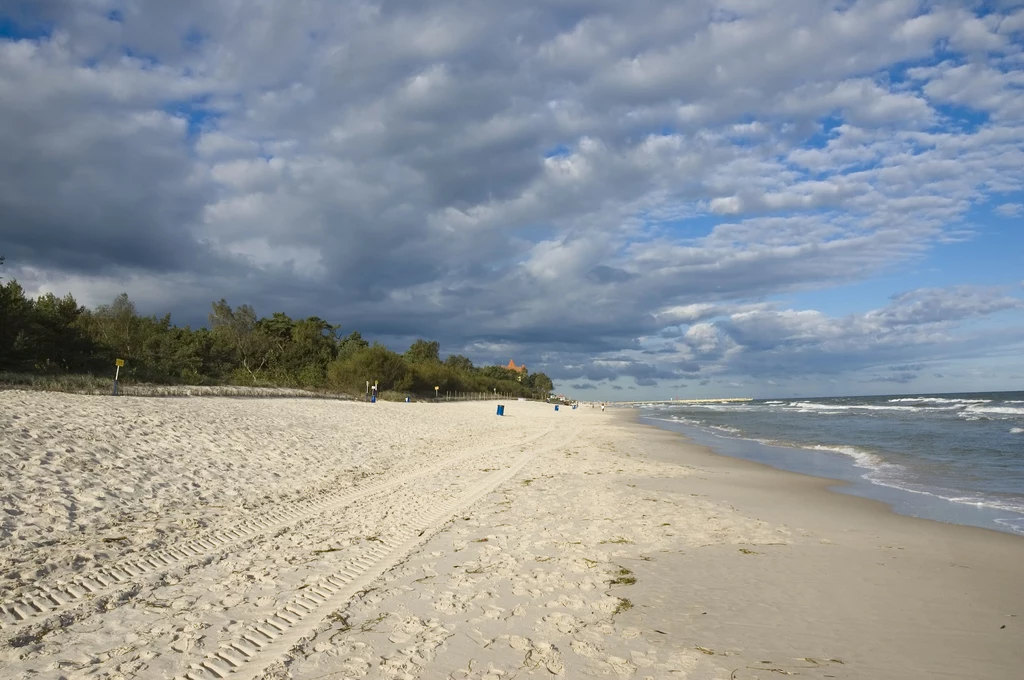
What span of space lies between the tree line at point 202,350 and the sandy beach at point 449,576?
49.4 ft

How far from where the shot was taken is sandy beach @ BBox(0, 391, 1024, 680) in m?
3.83

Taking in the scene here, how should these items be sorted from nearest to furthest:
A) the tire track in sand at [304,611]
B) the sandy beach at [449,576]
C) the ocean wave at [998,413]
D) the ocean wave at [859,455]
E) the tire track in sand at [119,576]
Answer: the tire track in sand at [304,611] < the sandy beach at [449,576] < the tire track in sand at [119,576] < the ocean wave at [859,455] < the ocean wave at [998,413]

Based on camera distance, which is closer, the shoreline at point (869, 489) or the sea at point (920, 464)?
the shoreline at point (869, 489)

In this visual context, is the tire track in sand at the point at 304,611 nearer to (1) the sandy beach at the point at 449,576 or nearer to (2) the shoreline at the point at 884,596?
(1) the sandy beach at the point at 449,576

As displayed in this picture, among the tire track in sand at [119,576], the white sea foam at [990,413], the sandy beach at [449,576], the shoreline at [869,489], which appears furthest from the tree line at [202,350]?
the white sea foam at [990,413]

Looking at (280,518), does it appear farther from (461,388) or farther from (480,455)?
(461,388)

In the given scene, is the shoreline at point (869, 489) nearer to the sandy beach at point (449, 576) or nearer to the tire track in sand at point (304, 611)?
the sandy beach at point (449, 576)

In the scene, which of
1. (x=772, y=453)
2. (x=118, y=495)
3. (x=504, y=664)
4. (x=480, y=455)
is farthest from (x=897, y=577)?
(x=772, y=453)

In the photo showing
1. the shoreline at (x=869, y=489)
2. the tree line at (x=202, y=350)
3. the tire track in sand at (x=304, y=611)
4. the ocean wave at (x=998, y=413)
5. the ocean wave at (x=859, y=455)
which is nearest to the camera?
the tire track in sand at (x=304, y=611)

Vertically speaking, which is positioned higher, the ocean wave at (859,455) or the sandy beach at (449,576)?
the sandy beach at (449,576)

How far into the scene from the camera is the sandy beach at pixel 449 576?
3.83 meters

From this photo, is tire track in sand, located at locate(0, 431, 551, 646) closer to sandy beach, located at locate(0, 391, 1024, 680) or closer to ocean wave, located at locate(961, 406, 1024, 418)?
sandy beach, located at locate(0, 391, 1024, 680)

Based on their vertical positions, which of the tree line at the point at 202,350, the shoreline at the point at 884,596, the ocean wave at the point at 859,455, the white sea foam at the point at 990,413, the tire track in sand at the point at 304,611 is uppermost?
the tree line at the point at 202,350

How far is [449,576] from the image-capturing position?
17.6ft
